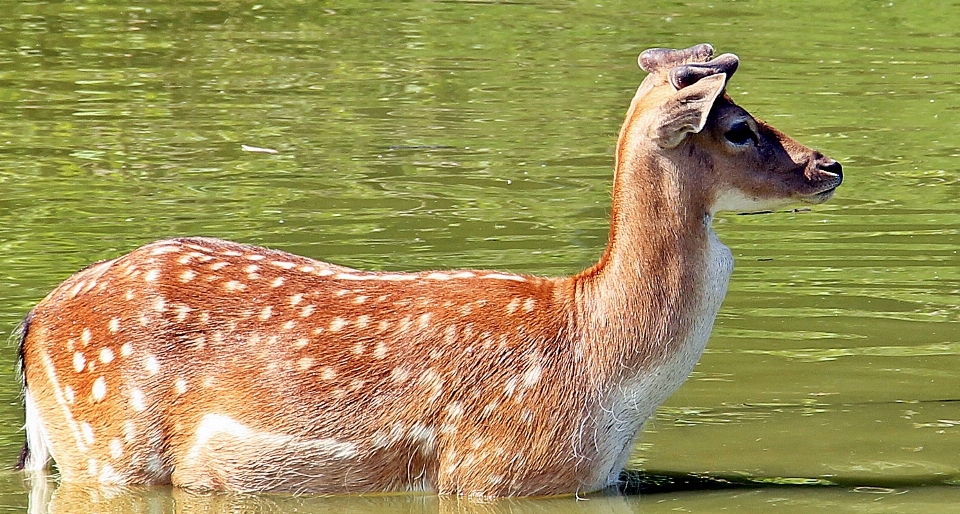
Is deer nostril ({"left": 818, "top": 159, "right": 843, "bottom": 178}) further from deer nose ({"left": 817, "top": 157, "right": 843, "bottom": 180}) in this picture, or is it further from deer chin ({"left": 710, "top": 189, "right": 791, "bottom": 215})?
deer chin ({"left": 710, "top": 189, "right": 791, "bottom": 215})

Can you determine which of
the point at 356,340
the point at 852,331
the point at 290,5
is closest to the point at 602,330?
the point at 356,340

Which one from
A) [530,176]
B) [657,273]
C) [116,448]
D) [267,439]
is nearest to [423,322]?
[267,439]

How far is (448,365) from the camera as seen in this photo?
22.7 feet

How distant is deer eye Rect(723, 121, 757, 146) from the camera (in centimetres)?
691

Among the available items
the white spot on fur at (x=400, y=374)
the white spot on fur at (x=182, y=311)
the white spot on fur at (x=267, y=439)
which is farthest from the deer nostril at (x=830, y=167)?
the white spot on fur at (x=182, y=311)

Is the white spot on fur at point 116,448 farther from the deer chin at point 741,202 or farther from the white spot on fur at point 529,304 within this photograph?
the deer chin at point 741,202

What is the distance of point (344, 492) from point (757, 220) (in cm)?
568

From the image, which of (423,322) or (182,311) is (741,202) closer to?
(423,322)

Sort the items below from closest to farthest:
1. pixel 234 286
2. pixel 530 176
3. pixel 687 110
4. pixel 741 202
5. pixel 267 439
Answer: pixel 687 110 → pixel 267 439 → pixel 741 202 → pixel 234 286 → pixel 530 176

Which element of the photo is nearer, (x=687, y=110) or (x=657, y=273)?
(x=687, y=110)

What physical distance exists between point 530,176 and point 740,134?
6390mm

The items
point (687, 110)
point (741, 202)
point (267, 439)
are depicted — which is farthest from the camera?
point (741, 202)

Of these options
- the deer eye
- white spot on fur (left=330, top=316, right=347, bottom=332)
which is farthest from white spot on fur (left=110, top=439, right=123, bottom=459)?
the deer eye

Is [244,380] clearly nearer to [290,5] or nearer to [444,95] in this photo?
[444,95]
